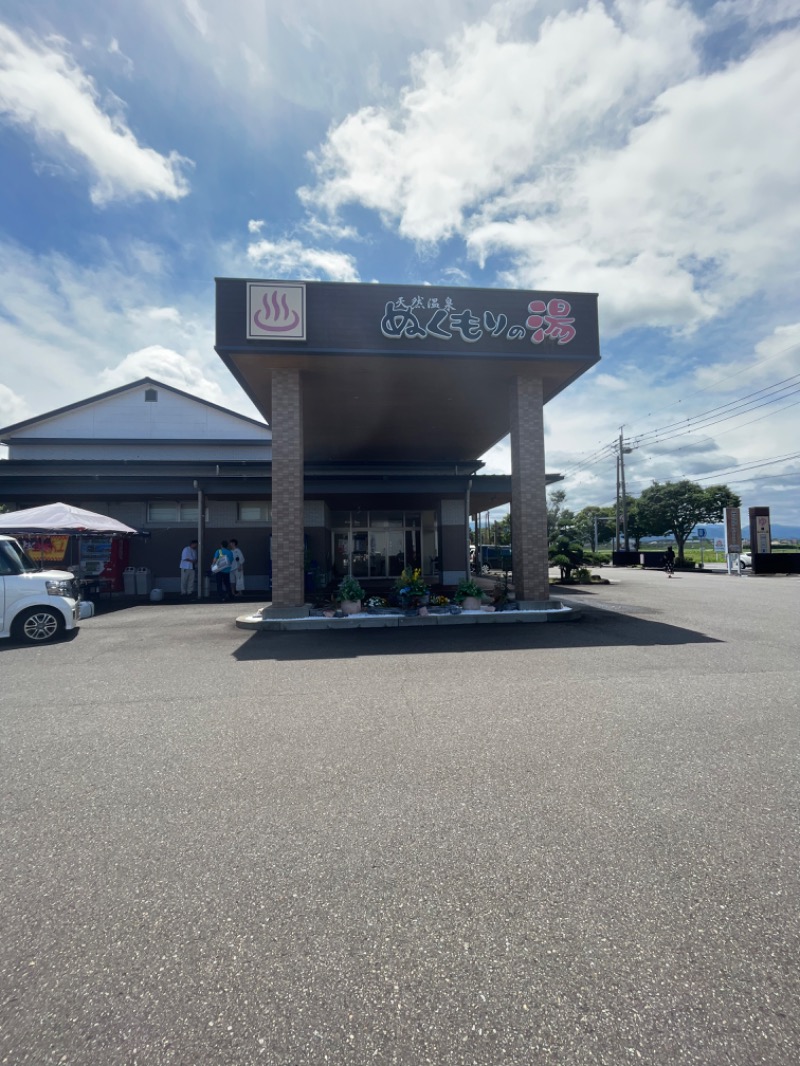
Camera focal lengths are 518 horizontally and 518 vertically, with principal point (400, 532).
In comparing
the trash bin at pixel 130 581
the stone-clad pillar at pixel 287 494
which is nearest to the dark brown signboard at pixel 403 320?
the stone-clad pillar at pixel 287 494

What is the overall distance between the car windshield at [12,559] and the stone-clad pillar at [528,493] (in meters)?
9.60

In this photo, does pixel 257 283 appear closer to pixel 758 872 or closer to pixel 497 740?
pixel 497 740

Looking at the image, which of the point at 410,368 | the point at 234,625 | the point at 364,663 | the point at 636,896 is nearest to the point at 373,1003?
the point at 636,896

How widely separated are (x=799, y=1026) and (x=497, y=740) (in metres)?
2.60

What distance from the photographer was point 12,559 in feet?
29.5

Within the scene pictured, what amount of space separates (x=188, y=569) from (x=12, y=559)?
287 inches

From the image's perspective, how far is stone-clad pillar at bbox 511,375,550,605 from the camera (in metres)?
11.5

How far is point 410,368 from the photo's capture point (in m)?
11.7

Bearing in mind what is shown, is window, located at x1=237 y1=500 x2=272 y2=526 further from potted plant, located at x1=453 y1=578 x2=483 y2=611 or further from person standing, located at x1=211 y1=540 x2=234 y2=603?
potted plant, located at x1=453 y1=578 x2=483 y2=611

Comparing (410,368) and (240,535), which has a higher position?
(410,368)

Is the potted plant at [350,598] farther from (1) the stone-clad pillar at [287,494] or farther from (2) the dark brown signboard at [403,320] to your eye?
(2) the dark brown signboard at [403,320]

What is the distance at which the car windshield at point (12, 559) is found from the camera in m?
8.91

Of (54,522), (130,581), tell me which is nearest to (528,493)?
(54,522)

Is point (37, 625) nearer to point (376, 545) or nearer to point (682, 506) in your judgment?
point (376, 545)
